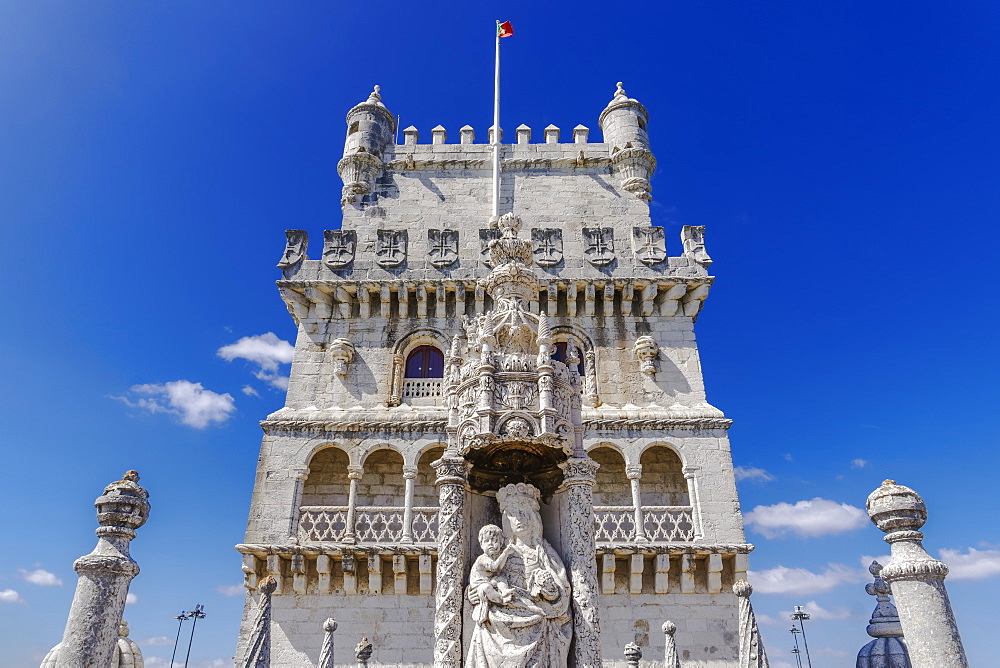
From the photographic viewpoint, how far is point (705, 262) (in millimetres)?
21188

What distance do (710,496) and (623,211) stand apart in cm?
1115

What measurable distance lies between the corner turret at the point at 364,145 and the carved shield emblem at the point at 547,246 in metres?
7.18

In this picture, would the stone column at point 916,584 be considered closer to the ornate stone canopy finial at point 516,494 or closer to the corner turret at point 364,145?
the ornate stone canopy finial at point 516,494

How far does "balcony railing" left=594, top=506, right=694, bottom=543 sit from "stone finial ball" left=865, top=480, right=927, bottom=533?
9345mm

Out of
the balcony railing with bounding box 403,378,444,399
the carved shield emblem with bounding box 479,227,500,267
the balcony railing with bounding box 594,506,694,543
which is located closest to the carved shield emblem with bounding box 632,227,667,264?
the carved shield emblem with bounding box 479,227,500,267

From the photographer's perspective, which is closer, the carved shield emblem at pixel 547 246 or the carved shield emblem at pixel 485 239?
the carved shield emblem at pixel 547 246

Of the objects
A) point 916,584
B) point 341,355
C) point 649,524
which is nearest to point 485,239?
point 341,355

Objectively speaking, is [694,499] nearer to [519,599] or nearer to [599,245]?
[599,245]

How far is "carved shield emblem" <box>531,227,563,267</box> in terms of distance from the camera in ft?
70.3

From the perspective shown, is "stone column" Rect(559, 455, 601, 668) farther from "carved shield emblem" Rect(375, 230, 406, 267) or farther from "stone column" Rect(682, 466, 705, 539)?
"carved shield emblem" Rect(375, 230, 406, 267)

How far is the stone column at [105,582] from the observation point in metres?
7.05

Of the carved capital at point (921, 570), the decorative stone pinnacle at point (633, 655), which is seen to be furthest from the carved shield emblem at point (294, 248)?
the carved capital at point (921, 570)

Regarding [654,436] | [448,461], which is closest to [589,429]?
[654,436]

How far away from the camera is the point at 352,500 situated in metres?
18.1
